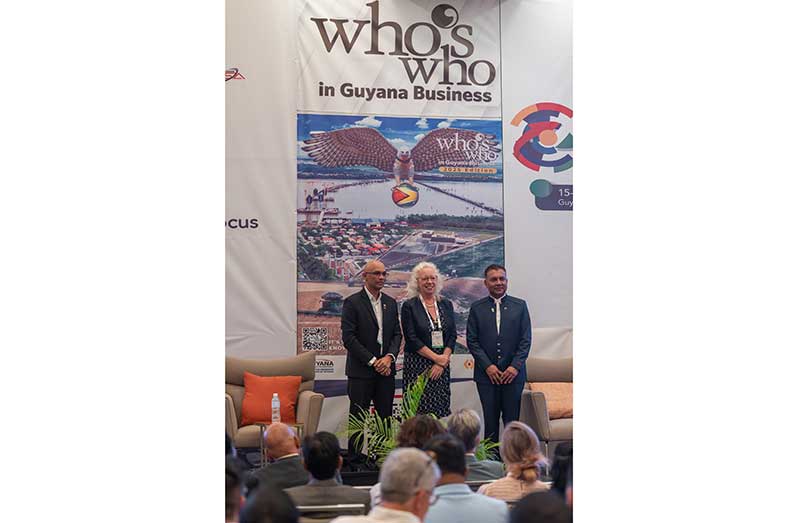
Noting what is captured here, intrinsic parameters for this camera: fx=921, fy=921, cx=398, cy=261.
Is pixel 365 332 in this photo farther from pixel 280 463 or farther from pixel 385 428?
pixel 280 463

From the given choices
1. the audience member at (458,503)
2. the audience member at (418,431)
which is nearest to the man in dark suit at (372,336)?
the audience member at (418,431)

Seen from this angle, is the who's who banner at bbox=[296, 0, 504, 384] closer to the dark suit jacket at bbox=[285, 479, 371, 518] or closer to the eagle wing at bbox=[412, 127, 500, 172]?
the eagle wing at bbox=[412, 127, 500, 172]

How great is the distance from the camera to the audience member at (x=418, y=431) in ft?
9.43

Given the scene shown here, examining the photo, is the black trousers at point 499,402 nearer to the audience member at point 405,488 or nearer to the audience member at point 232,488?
the audience member at point 405,488

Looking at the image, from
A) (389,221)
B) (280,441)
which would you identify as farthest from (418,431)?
(389,221)

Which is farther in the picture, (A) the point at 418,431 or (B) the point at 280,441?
(A) the point at 418,431

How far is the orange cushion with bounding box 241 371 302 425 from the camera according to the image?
107 inches

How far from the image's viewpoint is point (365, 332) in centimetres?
303

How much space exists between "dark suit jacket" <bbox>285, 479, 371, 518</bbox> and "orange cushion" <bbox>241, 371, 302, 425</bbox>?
0.24 meters

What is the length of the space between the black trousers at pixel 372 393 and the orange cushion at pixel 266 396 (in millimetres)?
183

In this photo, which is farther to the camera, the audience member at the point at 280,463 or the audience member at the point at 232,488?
→ the audience member at the point at 280,463

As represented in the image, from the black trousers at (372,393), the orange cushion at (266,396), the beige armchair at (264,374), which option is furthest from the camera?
the black trousers at (372,393)

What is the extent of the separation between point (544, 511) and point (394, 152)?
126cm
